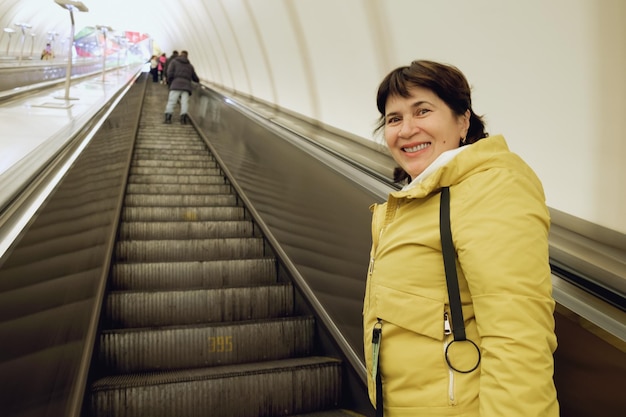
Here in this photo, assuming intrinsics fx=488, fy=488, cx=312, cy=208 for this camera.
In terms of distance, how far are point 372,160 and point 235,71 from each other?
29.0 ft

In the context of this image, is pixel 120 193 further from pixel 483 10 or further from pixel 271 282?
pixel 483 10

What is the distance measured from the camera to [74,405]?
2.20 metres

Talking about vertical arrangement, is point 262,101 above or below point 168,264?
above

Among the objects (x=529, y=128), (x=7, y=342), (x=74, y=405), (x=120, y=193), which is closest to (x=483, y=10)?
(x=529, y=128)

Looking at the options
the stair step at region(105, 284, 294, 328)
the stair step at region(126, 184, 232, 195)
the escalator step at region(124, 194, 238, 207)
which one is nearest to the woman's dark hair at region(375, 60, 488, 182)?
the stair step at region(105, 284, 294, 328)

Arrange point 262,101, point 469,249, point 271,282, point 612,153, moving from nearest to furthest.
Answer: point 469,249
point 612,153
point 271,282
point 262,101

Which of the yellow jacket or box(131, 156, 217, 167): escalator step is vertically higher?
the yellow jacket

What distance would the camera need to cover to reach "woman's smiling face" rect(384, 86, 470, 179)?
4.42ft

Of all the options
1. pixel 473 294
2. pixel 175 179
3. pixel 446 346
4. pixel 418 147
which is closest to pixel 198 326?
pixel 418 147

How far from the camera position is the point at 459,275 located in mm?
1081

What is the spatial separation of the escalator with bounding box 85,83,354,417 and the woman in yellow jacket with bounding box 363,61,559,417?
1.58 metres

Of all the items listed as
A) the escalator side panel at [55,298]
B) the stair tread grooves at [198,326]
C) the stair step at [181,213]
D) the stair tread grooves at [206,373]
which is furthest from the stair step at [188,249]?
the stair tread grooves at [206,373]

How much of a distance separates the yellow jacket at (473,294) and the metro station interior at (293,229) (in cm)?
48

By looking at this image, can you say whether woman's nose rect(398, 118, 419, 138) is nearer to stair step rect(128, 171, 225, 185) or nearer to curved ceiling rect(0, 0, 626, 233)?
curved ceiling rect(0, 0, 626, 233)
